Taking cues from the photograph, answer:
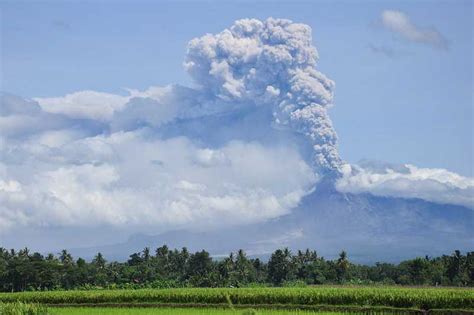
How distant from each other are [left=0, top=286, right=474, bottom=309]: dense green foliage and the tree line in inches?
515

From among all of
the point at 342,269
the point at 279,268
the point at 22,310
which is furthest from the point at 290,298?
the point at 279,268

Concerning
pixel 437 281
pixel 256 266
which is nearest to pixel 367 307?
pixel 437 281

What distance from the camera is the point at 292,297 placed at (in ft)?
110

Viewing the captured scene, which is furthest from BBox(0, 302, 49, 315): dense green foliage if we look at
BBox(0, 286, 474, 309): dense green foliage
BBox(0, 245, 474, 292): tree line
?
BBox(0, 245, 474, 292): tree line

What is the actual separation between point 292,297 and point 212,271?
3360 centimetres

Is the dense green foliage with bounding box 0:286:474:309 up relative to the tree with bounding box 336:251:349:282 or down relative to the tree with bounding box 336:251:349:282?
down

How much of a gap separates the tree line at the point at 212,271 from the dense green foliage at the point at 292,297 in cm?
1307

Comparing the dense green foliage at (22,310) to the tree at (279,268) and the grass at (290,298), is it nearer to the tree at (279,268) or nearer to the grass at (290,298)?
the grass at (290,298)

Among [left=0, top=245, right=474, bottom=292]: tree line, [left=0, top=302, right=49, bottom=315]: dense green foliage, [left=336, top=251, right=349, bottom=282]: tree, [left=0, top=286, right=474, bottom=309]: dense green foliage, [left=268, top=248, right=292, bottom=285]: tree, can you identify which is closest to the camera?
[left=0, top=302, right=49, bottom=315]: dense green foliage

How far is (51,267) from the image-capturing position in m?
59.4

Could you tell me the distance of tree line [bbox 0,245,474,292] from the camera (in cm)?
5912

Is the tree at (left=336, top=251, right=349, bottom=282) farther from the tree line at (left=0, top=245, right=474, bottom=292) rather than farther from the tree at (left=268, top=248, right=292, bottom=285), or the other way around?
the tree at (left=268, top=248, right=292, bottom=285)

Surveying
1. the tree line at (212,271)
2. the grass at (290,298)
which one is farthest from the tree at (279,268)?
the grass at (290,298)

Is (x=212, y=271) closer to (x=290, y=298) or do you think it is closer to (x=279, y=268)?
(x=279, y=268)
